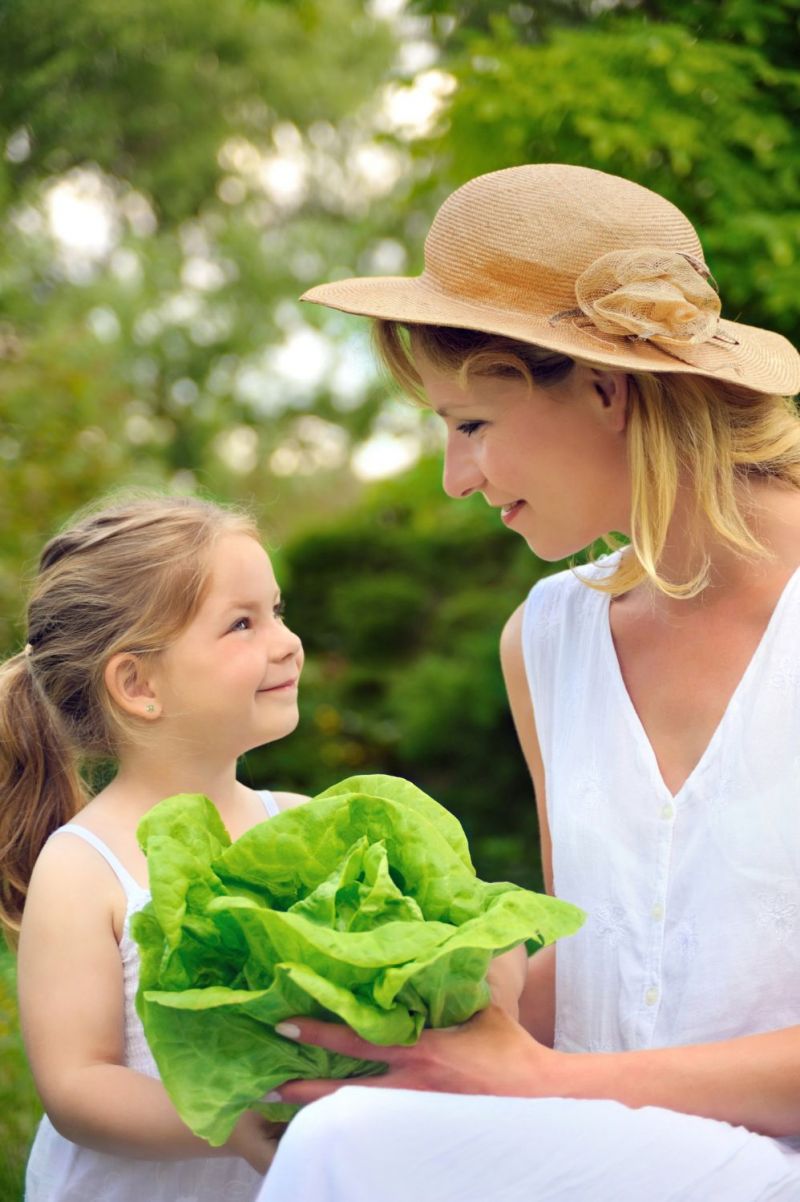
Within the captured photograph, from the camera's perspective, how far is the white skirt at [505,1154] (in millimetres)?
1647

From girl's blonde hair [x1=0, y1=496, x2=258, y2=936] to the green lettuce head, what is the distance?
1.67ft

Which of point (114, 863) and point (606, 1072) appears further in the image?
point (114, 863)

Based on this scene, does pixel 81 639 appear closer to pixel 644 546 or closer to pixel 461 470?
pixel 461 470

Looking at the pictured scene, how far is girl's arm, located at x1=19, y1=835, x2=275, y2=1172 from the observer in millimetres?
1949

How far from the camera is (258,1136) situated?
6.23ft

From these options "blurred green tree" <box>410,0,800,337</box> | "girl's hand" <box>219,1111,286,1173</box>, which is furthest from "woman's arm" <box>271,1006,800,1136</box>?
"blurred green tree" <box>410,0,800,337</box>

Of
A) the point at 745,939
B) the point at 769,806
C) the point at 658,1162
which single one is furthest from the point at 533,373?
the point at 658,1162

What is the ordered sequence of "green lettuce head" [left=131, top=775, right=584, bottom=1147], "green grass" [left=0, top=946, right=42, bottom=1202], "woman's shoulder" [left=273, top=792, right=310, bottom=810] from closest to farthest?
"green lettuce head" [left=131, top=775, right=584, bottom=1147] → "woman's shoulder" [left=273, top=792, right=310, bottom=810] → "green grass" [left=0, top=946, right=42, bottom=1202]

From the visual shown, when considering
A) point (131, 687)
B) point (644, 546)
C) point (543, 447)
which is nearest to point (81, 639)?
point (131, 687)

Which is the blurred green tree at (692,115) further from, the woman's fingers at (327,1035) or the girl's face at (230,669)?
the woman's fingers at (327,1035)

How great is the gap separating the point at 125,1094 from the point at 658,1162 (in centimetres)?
77

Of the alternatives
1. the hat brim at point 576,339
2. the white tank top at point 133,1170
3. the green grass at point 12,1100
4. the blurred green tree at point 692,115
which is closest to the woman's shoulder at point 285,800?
the white tank top at point 133,1170

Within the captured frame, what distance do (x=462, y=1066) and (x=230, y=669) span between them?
0.80m

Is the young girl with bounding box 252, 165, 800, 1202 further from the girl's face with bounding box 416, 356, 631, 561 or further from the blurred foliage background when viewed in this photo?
the blurred foliage background
